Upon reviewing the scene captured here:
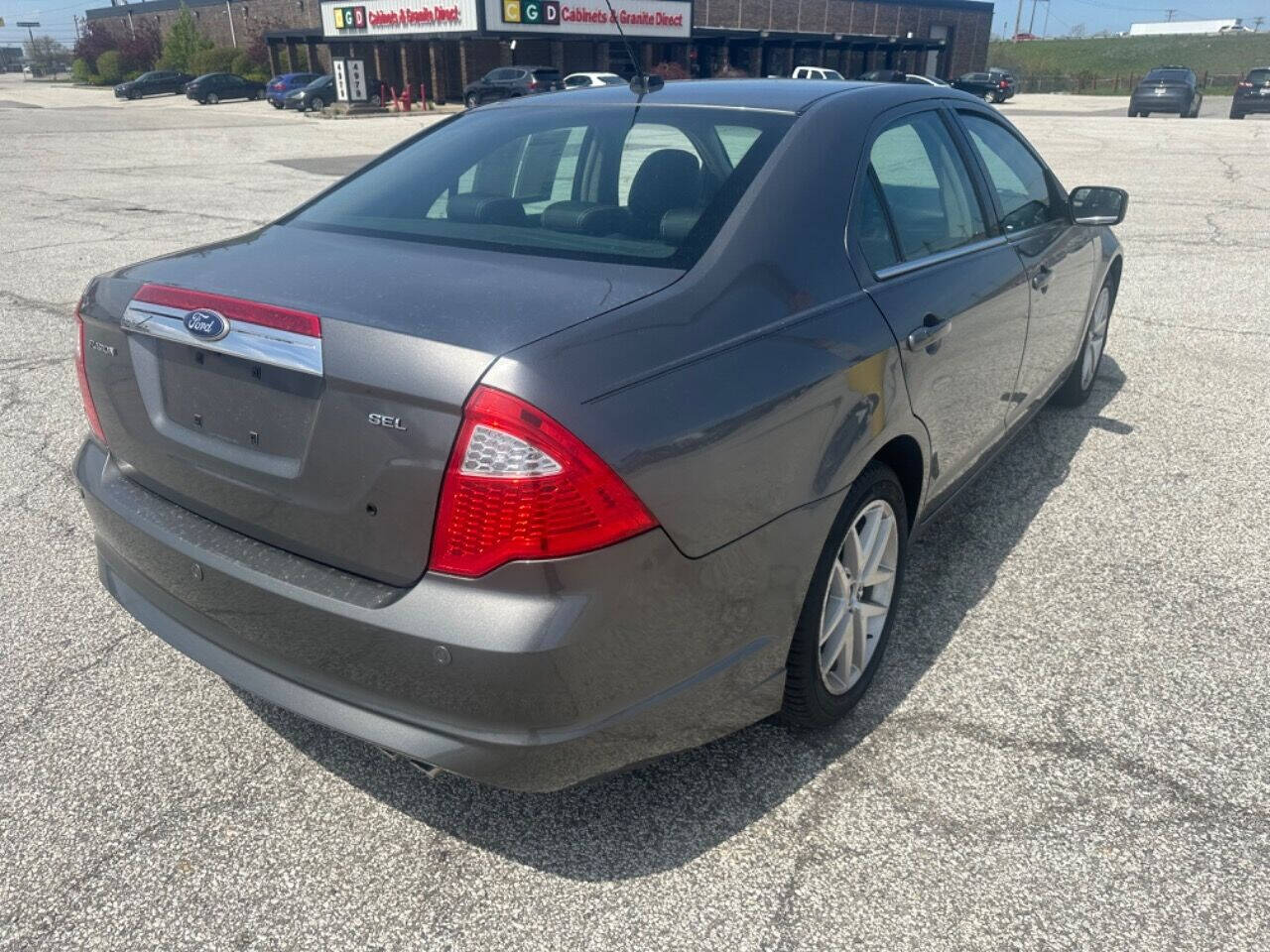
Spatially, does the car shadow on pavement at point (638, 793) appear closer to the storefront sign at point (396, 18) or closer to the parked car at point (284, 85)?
the storefront sign at point (396, 18)

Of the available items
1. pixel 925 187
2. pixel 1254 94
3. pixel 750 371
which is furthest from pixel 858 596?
pixel 1254 94

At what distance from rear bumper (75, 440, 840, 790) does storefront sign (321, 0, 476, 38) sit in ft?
133

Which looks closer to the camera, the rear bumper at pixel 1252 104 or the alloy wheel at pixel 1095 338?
the alloy wheel at pixel 1095 338

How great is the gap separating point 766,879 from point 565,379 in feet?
4.03

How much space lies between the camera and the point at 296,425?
6.70 ft

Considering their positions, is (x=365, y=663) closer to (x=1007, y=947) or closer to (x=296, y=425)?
(x=296, y=425)

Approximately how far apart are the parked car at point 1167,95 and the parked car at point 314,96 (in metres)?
29.8

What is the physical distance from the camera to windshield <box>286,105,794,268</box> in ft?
8.29

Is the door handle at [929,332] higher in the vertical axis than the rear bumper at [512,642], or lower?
higher

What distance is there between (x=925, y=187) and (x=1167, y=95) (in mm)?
38265

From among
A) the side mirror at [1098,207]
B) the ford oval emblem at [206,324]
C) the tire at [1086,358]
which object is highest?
the ford oval emblem at [206,324]


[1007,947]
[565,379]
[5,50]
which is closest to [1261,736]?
[1007,947]

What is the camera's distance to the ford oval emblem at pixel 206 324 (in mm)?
2105

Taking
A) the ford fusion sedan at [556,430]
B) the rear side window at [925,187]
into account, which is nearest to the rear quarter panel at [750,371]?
the ford fusion sedan at [556,430]
